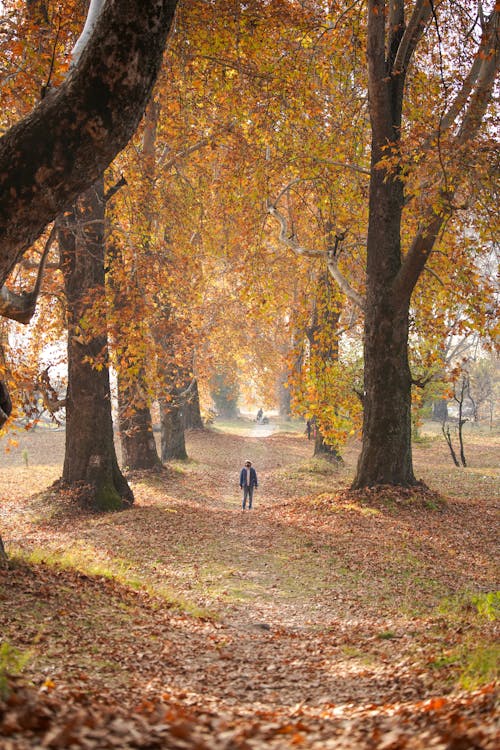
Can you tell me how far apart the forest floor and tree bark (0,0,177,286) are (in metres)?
3.92

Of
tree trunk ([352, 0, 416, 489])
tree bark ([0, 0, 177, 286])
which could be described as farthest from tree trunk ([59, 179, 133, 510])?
tree bark ([0, 0, 177, 286])

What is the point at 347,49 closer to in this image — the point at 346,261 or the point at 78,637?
the point at 346,261

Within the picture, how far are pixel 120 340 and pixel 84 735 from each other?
1041cm

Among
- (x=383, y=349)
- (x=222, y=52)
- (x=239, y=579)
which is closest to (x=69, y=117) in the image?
(x=239, y=579)

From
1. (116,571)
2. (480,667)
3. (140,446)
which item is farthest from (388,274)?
(480,667)

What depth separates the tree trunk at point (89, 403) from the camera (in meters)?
14.6

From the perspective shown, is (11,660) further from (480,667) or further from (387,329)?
(387,329)

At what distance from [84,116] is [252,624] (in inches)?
236

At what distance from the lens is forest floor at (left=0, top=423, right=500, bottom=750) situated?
143 inches

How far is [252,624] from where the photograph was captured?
7.67 meters

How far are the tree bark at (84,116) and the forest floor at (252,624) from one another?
3917 mm

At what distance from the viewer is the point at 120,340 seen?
43.1 feet

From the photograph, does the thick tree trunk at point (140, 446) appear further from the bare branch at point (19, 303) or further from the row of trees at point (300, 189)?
the bare branch at point (19, 303)

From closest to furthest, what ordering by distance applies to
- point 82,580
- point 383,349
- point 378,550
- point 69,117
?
point 69,117, point 82,580, point 378,550, point 383,349
